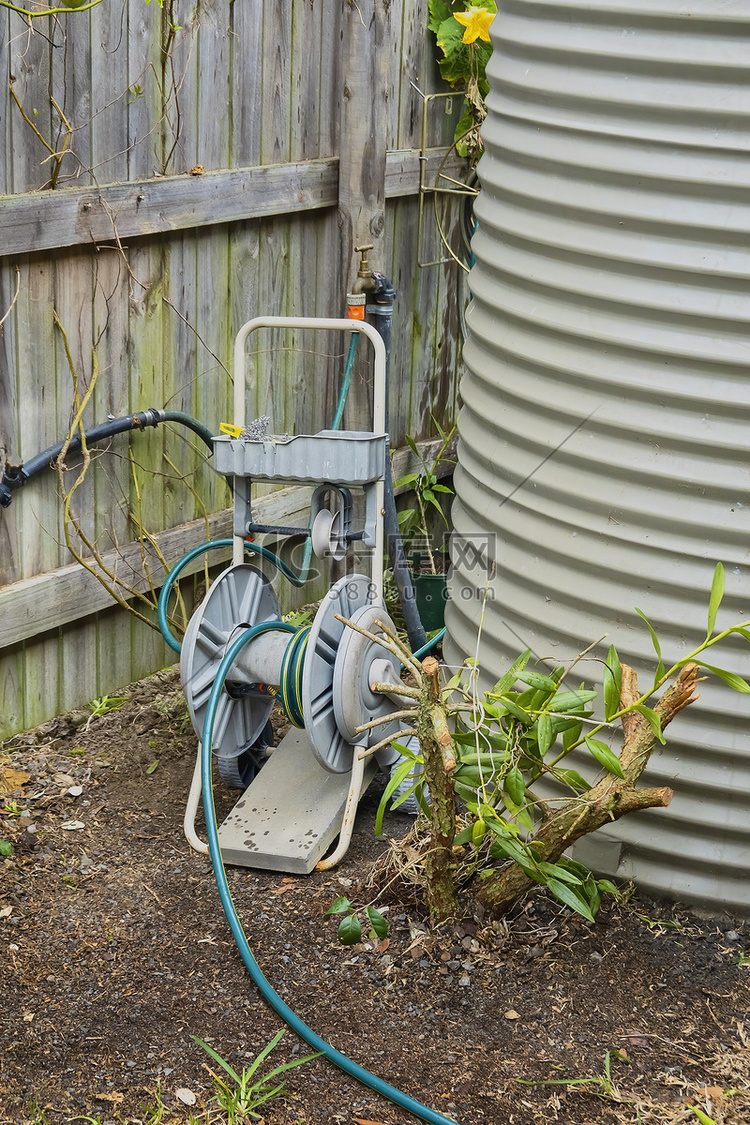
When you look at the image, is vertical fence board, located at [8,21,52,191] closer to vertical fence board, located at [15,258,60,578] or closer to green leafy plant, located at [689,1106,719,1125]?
vertical fence board, located at [15,258,60,578]

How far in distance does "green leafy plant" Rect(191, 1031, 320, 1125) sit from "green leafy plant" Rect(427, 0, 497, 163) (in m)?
3.03

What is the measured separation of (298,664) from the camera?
256 cm

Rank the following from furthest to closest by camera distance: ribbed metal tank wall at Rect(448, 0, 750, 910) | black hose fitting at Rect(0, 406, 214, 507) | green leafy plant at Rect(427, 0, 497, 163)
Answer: green leafy plant at Rect(427, 0, 497, 163), black hose fitting at Rect(0, 406, 214, 507), ribbed metal tank wall at Rect(448, 0, 750, 910)

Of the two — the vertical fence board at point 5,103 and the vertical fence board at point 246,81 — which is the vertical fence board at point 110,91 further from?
the vertical fence board at point 246,81

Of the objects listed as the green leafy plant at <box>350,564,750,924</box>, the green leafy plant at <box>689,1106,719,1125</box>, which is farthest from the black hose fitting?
the green leafy plant at <box>689,1106,719,1125</box>

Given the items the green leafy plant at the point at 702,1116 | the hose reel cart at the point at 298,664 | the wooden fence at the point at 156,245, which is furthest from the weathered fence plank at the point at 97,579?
the green leafy plant at the point at 702,1116

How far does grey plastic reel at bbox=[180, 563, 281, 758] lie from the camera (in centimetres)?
262

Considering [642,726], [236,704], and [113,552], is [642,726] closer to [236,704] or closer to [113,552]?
[236,704]

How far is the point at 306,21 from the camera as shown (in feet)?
11.1

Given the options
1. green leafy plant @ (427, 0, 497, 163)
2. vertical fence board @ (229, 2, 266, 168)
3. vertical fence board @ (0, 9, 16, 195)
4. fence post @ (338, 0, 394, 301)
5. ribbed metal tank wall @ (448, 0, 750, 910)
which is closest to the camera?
ribbed metal tank wall @ (448, 0, 750, 910)

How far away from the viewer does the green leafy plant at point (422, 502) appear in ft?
13.7

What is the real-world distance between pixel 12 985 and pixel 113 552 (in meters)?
1.22

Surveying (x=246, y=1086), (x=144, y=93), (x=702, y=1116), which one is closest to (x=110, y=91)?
(x=144, y=93)

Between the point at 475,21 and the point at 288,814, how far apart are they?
7.91 feet
